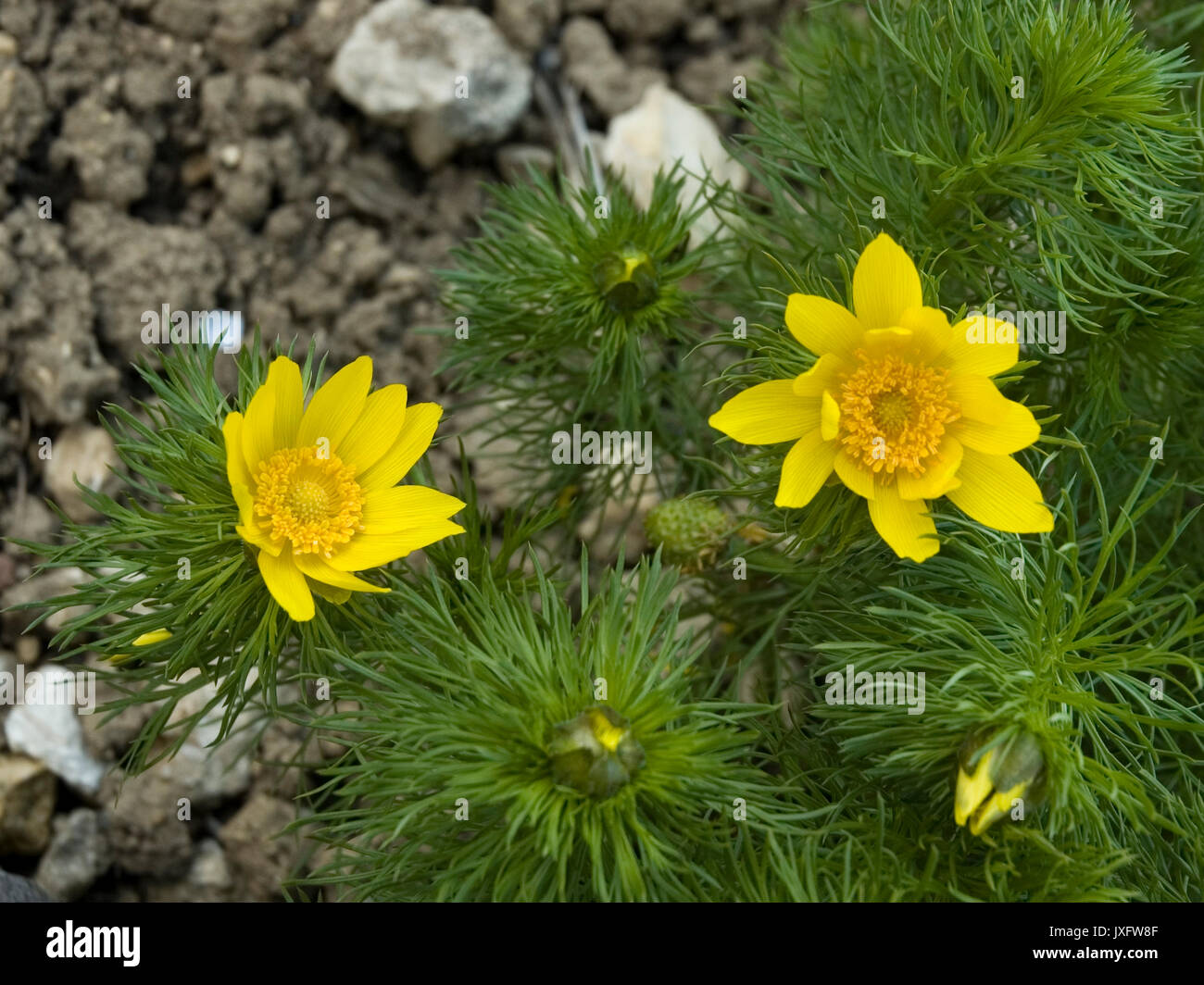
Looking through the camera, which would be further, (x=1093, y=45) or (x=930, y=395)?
(x=1093, y=45)

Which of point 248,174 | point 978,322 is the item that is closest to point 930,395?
point 978,322

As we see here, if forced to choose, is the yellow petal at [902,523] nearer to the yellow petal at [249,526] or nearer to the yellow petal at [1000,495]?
the yellow petal at [1000,495]

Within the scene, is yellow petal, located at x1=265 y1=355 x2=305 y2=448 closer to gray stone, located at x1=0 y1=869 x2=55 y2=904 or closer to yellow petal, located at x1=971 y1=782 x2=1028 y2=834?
gray stone, located at x1=0 y1=869 x2=55 y2=904

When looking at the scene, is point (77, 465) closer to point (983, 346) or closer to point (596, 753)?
point (596, 753)

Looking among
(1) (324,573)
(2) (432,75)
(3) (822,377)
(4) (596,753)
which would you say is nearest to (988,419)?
(3) (822,377)

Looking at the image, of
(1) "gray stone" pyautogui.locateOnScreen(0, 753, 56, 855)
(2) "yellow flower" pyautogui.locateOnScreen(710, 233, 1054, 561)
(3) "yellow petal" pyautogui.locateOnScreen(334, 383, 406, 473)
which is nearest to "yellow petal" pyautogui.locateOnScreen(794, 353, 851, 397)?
(2) "yellow flower" pyautogui.locateOnScreen(710, 233, 1054, 561)

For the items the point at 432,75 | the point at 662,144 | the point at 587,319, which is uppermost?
the point at 432,75
